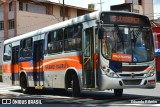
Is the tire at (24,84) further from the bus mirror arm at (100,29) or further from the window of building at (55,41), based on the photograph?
the bus mirror arm at (100,29)

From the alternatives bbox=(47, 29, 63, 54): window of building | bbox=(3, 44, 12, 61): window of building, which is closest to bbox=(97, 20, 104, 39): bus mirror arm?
bbox=(47, 29, 63, 54): window of building

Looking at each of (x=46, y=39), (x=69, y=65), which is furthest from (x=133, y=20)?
(x=46, y=39)

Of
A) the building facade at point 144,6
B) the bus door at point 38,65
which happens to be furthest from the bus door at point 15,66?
the building facade at point 144,6

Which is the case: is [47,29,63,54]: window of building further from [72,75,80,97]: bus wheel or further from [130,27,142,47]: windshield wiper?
[130,27,142,47]: windshield wiper

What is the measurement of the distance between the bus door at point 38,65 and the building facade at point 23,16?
34.7 metres

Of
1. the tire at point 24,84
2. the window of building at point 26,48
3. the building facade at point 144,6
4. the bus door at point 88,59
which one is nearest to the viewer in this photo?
the bus door at point 88,59

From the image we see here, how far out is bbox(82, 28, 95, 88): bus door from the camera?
571 inches

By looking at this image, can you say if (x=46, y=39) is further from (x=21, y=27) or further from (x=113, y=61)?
(x=21, y=27)

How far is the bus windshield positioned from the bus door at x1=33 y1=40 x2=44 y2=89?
570 cm

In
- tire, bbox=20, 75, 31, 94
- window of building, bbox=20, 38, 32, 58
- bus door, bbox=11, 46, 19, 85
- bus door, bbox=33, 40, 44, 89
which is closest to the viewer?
bus door, bbox=33, 40, 44, 89

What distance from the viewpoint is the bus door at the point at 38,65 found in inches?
750

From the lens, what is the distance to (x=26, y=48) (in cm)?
2088

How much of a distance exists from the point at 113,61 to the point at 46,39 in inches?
208

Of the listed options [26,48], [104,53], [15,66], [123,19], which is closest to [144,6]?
[15,66]
